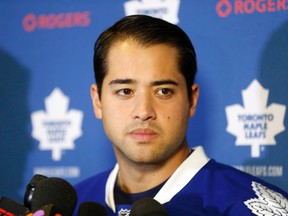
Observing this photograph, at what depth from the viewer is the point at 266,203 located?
4.31ft

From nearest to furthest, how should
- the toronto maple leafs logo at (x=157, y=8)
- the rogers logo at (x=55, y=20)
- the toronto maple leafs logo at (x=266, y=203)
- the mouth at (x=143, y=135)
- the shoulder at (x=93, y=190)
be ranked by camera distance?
the toronto maple leafs logo at (x=266, y=203) < the mouth at (x=143, y=135) < the shoulder at (x=93, y=190) < the toronto maple leafs logo at (x=157, y=8) < the rogers logo at (x=55, y=20)

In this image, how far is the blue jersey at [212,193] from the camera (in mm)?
1315

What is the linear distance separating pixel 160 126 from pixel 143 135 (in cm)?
5

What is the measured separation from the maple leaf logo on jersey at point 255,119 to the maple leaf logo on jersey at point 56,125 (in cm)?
54

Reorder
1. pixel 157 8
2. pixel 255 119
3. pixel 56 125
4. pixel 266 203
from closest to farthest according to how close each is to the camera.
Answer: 1. pixel 266 203
2. pixel 255 119
3. pixel 157 8
4. pixel 56 125

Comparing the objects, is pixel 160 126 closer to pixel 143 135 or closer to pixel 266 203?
pixel 143 135

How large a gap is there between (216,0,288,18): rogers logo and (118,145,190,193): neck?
0.51 meters

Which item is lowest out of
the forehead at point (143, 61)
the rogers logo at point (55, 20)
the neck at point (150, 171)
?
the neck at point (150, 171)

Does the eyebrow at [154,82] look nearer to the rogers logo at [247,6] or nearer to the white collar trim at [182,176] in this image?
the white collar trim at [182,176]

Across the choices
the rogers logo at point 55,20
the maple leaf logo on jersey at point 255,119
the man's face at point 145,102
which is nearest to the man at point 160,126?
the man's face at point 145,102

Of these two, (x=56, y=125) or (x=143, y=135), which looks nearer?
(x=143, y=135)

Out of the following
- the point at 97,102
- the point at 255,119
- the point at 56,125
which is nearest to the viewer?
the point at 97,102

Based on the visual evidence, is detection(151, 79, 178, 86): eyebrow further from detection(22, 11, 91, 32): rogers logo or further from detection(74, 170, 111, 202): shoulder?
detection(22, 11, 91, 32): rogers logo

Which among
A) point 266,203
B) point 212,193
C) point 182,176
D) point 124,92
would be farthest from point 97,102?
point 266,203
